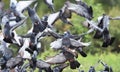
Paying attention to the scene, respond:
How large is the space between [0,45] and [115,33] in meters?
7.67

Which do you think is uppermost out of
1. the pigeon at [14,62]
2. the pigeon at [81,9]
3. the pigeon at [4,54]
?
the pigeon at [81,9]

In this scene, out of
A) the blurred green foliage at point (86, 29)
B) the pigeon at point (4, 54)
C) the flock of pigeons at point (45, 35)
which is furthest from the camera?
the blurred green foliage at point (86, 29)

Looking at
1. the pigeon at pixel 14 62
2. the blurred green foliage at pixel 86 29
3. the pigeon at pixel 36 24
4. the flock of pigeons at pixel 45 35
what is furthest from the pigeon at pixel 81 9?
the blurred green foliage at pixel 86 29

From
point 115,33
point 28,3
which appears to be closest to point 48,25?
point 28,3

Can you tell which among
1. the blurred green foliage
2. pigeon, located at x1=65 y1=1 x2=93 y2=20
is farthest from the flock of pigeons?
the blurred green foliage

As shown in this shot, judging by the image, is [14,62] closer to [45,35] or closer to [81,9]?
[45,35]

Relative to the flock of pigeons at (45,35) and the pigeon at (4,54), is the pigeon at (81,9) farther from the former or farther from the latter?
the pigeon at (4,54)

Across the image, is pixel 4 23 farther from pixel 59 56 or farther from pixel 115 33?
pixel 115 33

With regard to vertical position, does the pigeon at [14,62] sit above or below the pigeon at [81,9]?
below

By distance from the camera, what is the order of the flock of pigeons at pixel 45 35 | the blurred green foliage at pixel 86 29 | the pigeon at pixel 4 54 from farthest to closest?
the blurred green foliage at pixel 86 29 → the pigeon at pixel 4 54 → the flock of pigeons at pixel 45 35

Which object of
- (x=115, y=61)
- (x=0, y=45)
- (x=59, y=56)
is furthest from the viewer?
(x=115, y=61)

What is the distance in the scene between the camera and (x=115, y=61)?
597 centimetres

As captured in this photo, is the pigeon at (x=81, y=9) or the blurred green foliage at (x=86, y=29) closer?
the pigeon at (x=81, y=9)

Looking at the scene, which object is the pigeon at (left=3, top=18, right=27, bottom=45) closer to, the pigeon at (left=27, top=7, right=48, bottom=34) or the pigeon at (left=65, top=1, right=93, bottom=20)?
the pigeon at (left=27, top=7, right=48, bottom=34)
